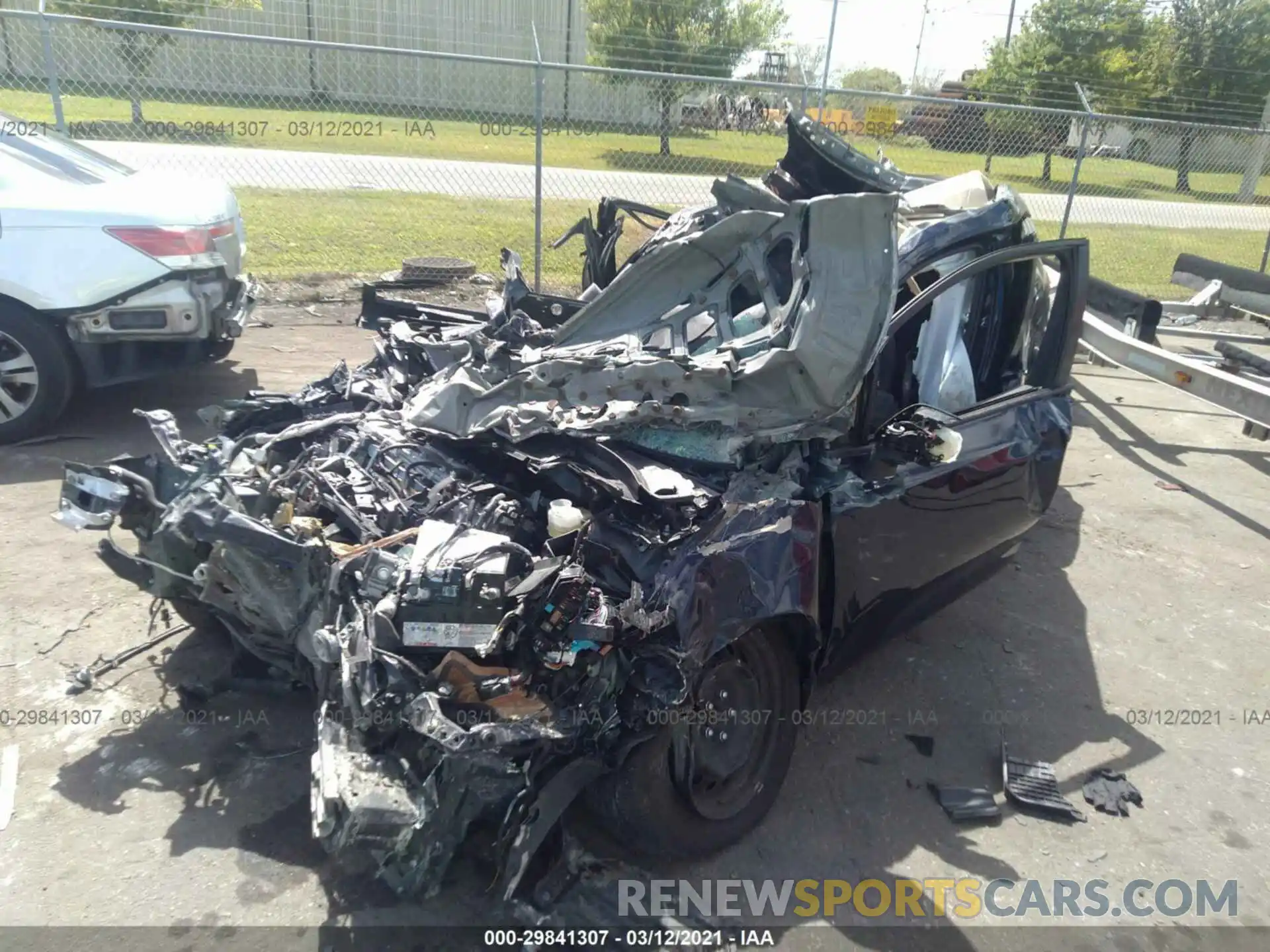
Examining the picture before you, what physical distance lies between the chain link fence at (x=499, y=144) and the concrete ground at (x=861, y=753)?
586 centimetres

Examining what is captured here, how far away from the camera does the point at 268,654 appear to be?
3.20m

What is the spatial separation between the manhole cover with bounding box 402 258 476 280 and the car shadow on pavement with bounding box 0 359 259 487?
278 cm

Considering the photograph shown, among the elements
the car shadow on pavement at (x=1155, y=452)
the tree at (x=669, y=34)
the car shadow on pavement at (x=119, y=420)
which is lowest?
the car shadow on pavement at (x=1155, y=452)

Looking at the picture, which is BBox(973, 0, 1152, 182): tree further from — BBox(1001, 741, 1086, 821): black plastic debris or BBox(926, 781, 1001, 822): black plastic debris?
BBox(926, 781, 1001, 822): black plastic debris

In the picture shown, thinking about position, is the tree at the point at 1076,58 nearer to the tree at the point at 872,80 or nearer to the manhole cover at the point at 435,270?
the tree at the point at 872,80

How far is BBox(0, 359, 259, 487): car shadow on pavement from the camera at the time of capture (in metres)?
5.51

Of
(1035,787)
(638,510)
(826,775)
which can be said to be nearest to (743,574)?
(638,510)

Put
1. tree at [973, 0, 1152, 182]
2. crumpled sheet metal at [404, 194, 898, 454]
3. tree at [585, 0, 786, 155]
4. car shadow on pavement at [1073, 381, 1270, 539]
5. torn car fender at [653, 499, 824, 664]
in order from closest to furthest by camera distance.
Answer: torn car fender at [653, 499, 824, 664], crumpled sheet metal at [404, 194, 898, 454], car shadow on pavement at [1073, 381, 1270, 539], tree at [585, 0, 786, 155], tree at [973, 0, 1152, 182]

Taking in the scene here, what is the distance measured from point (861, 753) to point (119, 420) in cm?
533

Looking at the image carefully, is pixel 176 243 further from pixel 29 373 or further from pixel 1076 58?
pixel 1076 58

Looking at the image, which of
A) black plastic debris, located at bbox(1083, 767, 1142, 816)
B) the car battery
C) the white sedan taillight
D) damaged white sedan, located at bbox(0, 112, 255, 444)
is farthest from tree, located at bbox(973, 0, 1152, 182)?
the car battery

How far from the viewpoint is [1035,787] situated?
11.5ft

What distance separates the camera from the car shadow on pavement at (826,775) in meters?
2.83

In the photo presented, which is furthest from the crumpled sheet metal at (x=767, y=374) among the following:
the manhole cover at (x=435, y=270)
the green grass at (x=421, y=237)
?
the green grass at (x=421, y=237)
